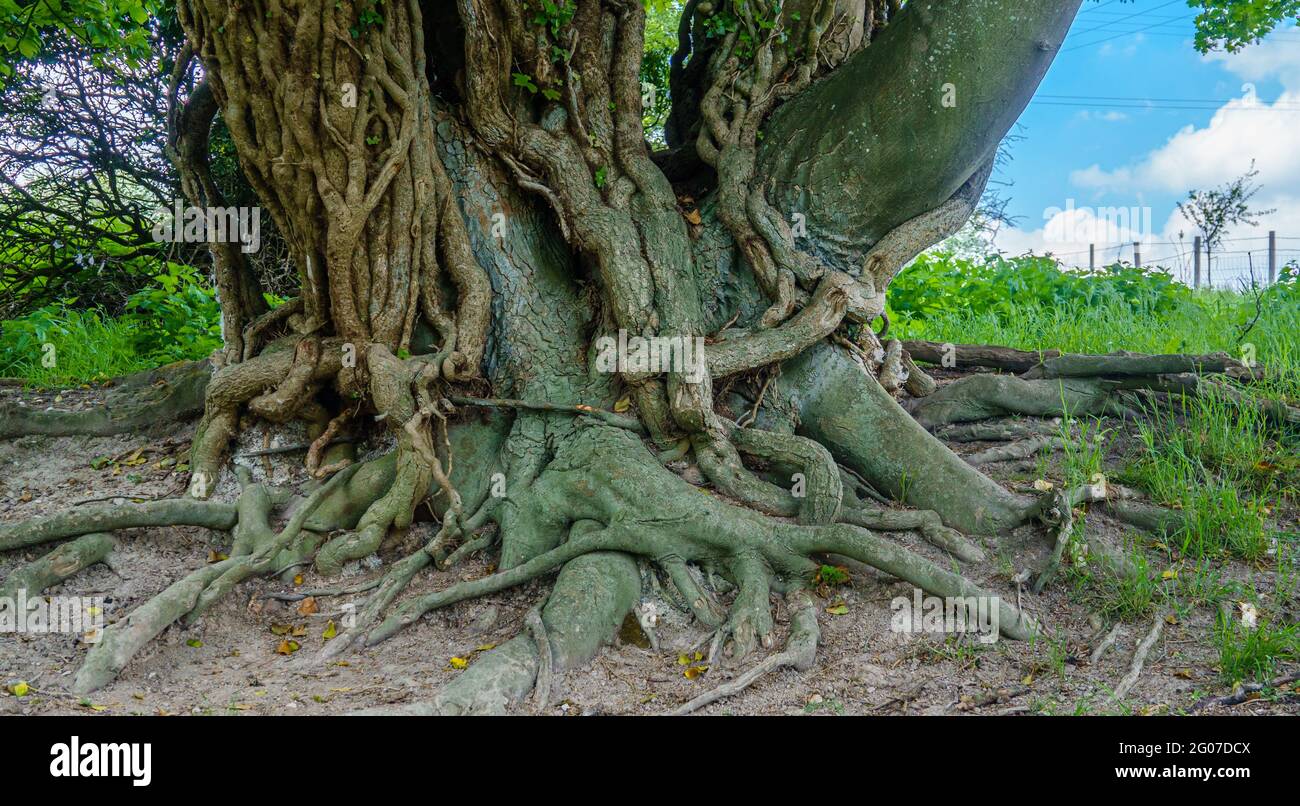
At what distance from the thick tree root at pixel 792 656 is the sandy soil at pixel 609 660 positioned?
0.05m

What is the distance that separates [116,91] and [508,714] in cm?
883

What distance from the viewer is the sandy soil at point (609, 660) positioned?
3789 millimetres

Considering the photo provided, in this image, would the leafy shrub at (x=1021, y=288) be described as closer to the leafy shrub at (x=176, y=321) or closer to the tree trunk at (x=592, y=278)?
the tree trunk at (x=592, y=278)

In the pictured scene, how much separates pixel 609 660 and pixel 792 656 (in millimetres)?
857

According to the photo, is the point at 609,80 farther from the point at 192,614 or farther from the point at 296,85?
the point at 192,614

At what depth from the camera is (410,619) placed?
4555 mm

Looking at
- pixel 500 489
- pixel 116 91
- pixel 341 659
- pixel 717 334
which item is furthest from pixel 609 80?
pixel 116 91

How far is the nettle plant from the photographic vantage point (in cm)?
479

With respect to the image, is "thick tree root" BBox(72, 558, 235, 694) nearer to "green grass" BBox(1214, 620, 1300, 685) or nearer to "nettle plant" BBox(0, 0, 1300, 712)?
"nettle plant" BBox(0, 0, 1300, 712)

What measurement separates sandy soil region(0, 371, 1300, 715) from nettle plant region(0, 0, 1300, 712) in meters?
0.15

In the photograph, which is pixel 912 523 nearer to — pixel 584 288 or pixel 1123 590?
pixel 1123 590

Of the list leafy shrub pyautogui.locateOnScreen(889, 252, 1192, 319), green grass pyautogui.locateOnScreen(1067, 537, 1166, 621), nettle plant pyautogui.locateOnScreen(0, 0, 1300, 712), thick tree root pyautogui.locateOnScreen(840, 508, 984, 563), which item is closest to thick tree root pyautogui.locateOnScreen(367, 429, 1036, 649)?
nettle plant pyautogui.locateOnScreen(0, 0, 1300, 712)

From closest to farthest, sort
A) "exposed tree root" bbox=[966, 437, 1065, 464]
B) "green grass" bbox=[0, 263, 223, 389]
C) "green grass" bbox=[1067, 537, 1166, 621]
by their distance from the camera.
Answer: "green grass" bbox=[1067, 537, 1166, 621], "exposed tree root" bbox=[966, 437, 1065, 464], "green grass" bbox=[0, 263, 223, 389]

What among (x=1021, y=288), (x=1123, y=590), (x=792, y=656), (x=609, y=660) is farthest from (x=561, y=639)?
(x=1021, y=288)
